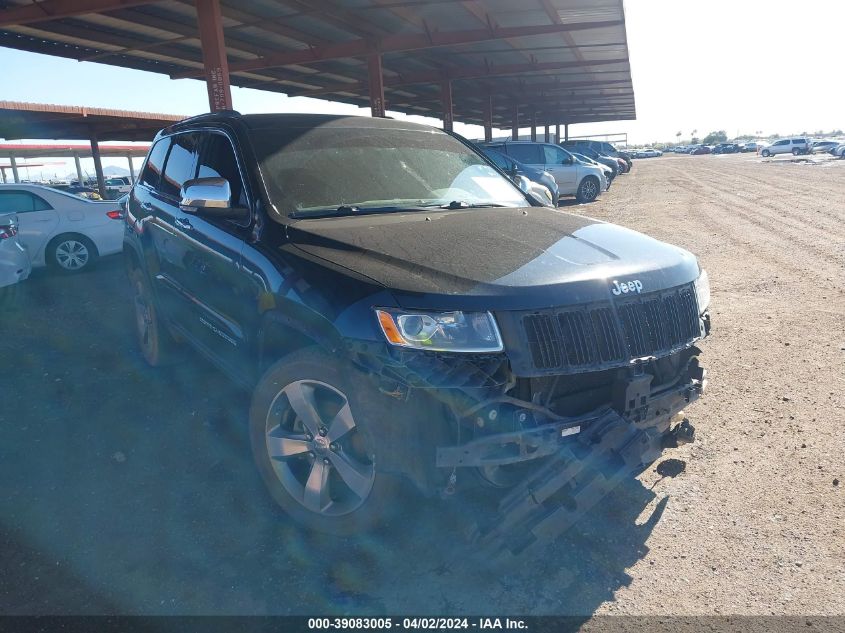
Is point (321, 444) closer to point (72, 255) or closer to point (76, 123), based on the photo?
point (72, 255)

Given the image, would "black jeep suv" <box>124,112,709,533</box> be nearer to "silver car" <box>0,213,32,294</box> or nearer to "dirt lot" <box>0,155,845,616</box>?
"dirt lot" <box>0,155,845,616</box>

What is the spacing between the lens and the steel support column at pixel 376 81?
16.6 metres

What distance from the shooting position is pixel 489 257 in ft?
8.85

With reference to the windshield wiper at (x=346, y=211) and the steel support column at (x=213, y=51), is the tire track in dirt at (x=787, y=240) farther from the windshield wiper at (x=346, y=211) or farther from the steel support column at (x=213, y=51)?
the steel support column at (x=213, y=51)

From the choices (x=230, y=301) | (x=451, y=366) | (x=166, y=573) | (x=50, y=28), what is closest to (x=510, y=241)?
(x=451, y=366)

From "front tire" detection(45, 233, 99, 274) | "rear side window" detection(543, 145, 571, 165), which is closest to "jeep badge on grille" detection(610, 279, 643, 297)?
"front tire" detection(45, 233, 99, 274)

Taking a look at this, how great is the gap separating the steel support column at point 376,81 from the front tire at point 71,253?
31.0ft

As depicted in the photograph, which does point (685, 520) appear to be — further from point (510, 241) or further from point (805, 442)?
point (510, 241)

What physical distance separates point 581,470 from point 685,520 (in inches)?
36.7

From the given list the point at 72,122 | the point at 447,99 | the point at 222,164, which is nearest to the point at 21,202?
the point at 222,164

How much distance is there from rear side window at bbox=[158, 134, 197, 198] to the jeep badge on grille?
2968 mm

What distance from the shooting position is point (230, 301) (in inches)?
131

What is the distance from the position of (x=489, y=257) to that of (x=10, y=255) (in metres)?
6.20

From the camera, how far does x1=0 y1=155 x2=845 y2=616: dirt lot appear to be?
2488mm
